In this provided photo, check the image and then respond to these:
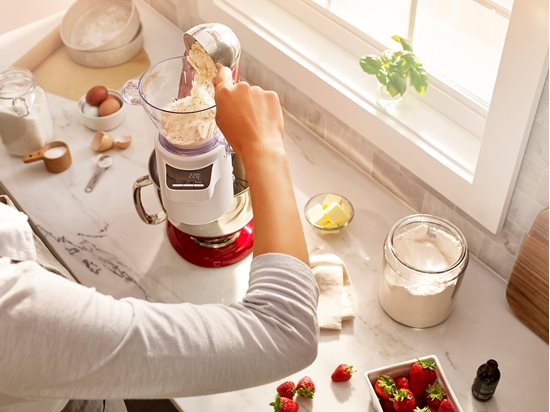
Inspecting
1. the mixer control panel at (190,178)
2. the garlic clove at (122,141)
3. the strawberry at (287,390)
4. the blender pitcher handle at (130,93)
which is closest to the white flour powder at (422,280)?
the strawberry at (287,390)

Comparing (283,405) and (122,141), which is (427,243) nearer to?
(283,405)

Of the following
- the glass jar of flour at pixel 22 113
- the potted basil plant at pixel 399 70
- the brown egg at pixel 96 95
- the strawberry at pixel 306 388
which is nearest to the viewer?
the strawberry at pixel 306 388

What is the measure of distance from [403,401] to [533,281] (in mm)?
294

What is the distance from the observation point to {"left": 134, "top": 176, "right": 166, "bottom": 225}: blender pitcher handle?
→ 1294 mm

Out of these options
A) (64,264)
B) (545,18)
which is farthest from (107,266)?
(545,18)

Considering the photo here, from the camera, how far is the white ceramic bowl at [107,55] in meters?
1.74

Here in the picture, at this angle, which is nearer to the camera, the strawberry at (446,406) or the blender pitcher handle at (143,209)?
the strawberry at (446,406)

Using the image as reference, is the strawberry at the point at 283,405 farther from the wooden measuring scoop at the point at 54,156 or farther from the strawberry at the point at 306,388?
the wooden measuring scoop at the point at 54,156

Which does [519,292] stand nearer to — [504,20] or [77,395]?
[504,20]

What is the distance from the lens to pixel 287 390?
1.14 meters

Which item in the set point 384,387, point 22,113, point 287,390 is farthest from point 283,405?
point 22,113

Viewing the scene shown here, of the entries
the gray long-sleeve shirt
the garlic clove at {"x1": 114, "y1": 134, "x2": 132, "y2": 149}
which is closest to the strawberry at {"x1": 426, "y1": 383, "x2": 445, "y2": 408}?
the gray long-sleeve shirt

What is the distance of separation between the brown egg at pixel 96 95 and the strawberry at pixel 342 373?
824 mm

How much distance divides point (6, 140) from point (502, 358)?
107cm
